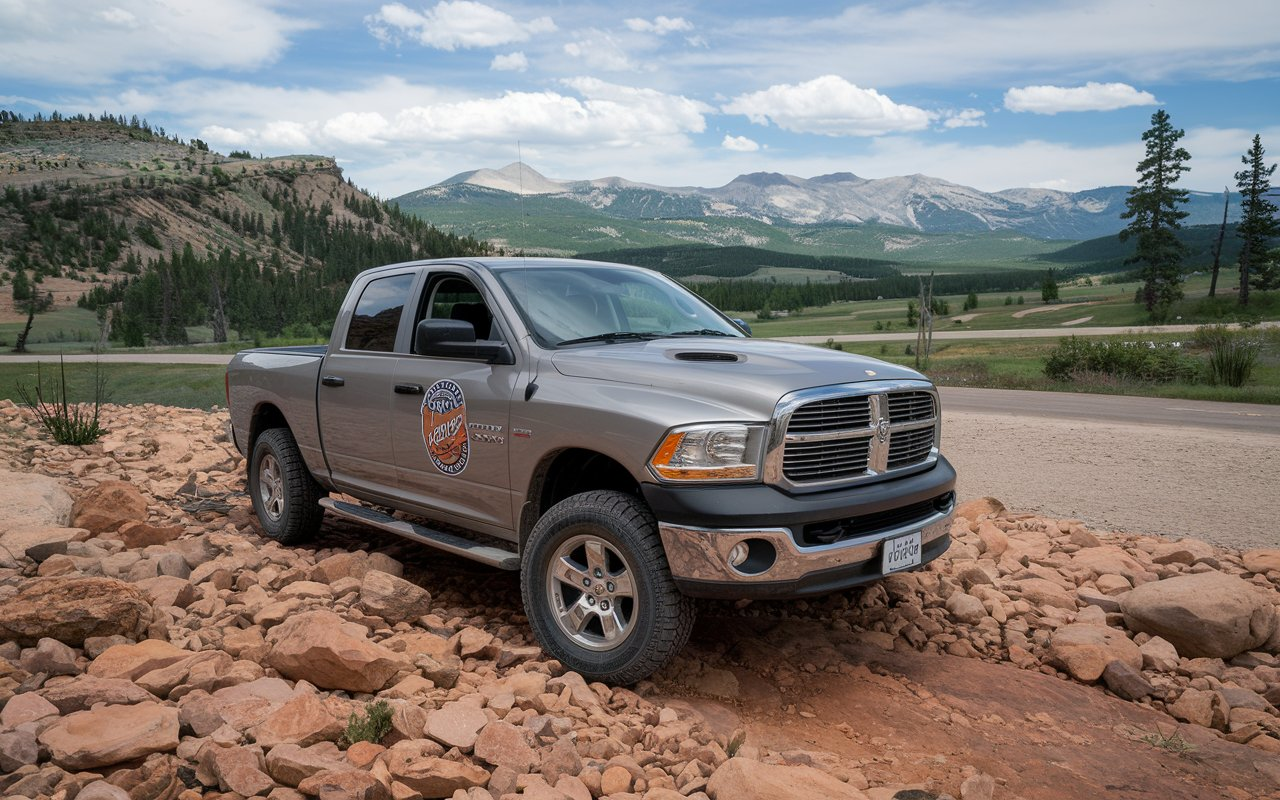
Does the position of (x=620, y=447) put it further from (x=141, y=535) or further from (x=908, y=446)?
(x=141, y=535)

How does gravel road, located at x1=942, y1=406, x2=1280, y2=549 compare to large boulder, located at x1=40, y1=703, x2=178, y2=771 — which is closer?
large boulder, located at x1=40, y1=703, x2=178, y2=771

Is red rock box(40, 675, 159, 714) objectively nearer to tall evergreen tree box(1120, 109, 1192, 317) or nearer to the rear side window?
the rear side window

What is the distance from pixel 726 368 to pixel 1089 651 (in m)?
2.63

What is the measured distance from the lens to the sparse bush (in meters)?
3.74

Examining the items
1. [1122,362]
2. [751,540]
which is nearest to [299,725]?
[751,540]

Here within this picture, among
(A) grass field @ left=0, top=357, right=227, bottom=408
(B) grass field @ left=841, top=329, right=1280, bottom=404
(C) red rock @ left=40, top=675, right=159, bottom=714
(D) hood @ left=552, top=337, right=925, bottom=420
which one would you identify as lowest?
(A) grass field @ left=0, top=357, right=227, bottom=408

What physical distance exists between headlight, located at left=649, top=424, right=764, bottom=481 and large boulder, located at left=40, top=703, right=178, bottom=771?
7.49 feet

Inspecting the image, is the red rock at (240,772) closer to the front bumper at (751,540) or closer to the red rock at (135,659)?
the red rock at (135,659)

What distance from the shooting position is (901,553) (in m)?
4.59

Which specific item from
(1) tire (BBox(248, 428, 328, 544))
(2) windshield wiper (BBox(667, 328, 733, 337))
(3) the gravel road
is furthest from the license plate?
(1) tire (BBox(248, 428, 328, 544))

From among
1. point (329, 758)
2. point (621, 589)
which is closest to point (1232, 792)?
point (621, 589)

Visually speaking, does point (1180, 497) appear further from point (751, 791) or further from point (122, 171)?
point (122, 171)

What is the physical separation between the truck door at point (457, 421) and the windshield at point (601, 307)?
218 mm

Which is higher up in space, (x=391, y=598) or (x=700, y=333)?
(x=700, y=333)
